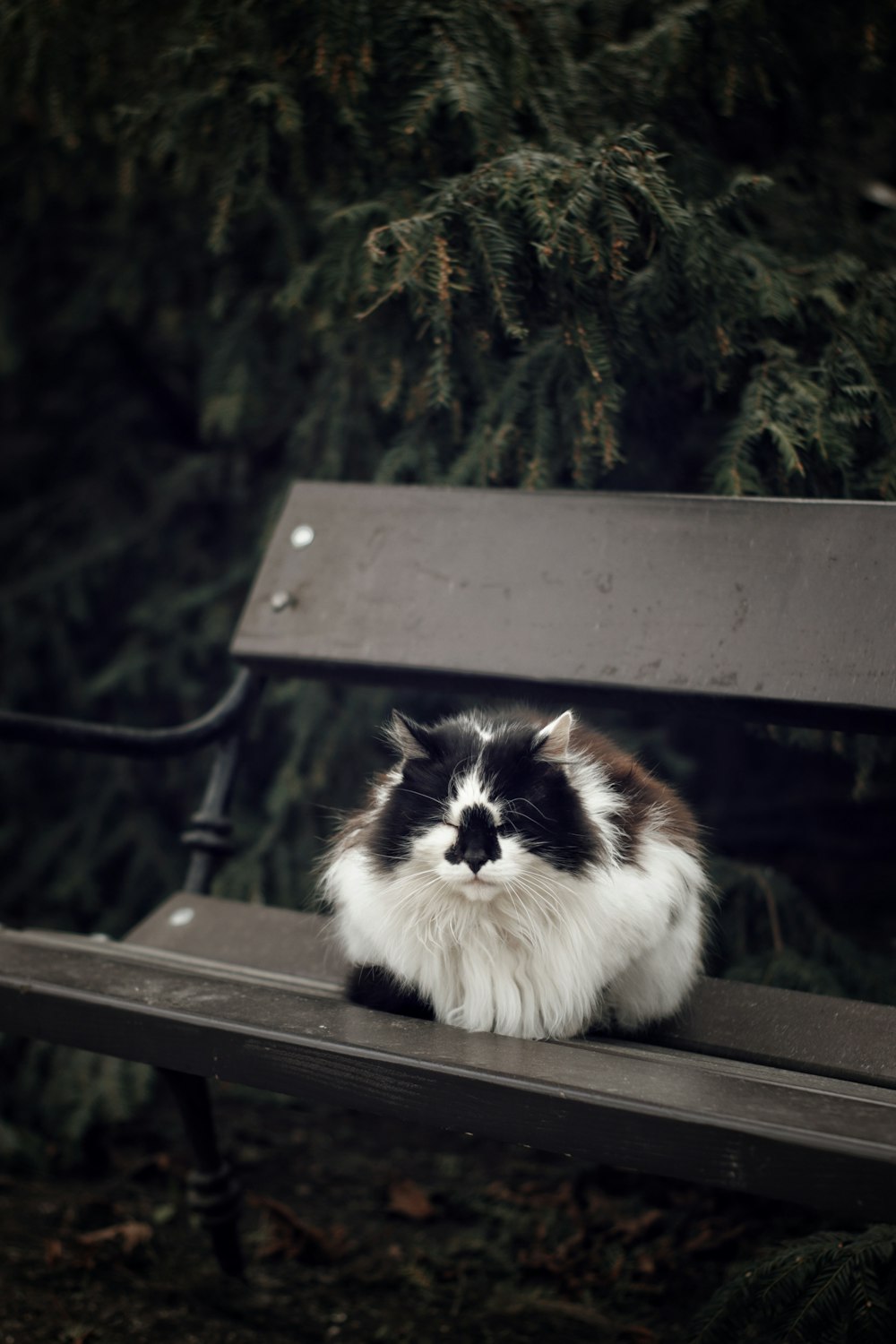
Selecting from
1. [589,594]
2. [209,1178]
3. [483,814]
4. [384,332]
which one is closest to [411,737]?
[483,814]

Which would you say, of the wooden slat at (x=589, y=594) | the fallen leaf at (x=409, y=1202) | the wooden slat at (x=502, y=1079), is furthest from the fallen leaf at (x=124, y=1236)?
the wooden slat at (x=589, y=594)

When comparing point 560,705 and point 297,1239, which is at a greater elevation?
point 560,705

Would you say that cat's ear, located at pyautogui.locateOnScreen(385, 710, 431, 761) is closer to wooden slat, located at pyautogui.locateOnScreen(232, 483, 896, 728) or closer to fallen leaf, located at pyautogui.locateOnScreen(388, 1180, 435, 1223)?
wooden slat, located at pyautogui.locateOnScreen(232, 483, 896, 728)

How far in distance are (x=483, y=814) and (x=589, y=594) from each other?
793mm

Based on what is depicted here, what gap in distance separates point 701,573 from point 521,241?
2.45 feet

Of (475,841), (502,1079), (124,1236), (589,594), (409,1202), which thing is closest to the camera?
(502,1079)

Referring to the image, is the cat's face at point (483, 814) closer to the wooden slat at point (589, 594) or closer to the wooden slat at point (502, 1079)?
the wooden slat at point (502, 1079)

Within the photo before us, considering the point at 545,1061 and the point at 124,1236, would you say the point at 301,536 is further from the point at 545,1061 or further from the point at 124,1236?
the point at 124,1236

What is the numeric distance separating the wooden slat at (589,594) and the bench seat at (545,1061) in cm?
56

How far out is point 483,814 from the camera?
149 centimetres

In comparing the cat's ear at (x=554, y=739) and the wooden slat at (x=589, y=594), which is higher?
the cat's ear at (x=554, y=739)

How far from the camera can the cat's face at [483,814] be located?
4.86 ft

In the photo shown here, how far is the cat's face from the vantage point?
1.48 metres

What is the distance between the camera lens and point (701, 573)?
2.07m
